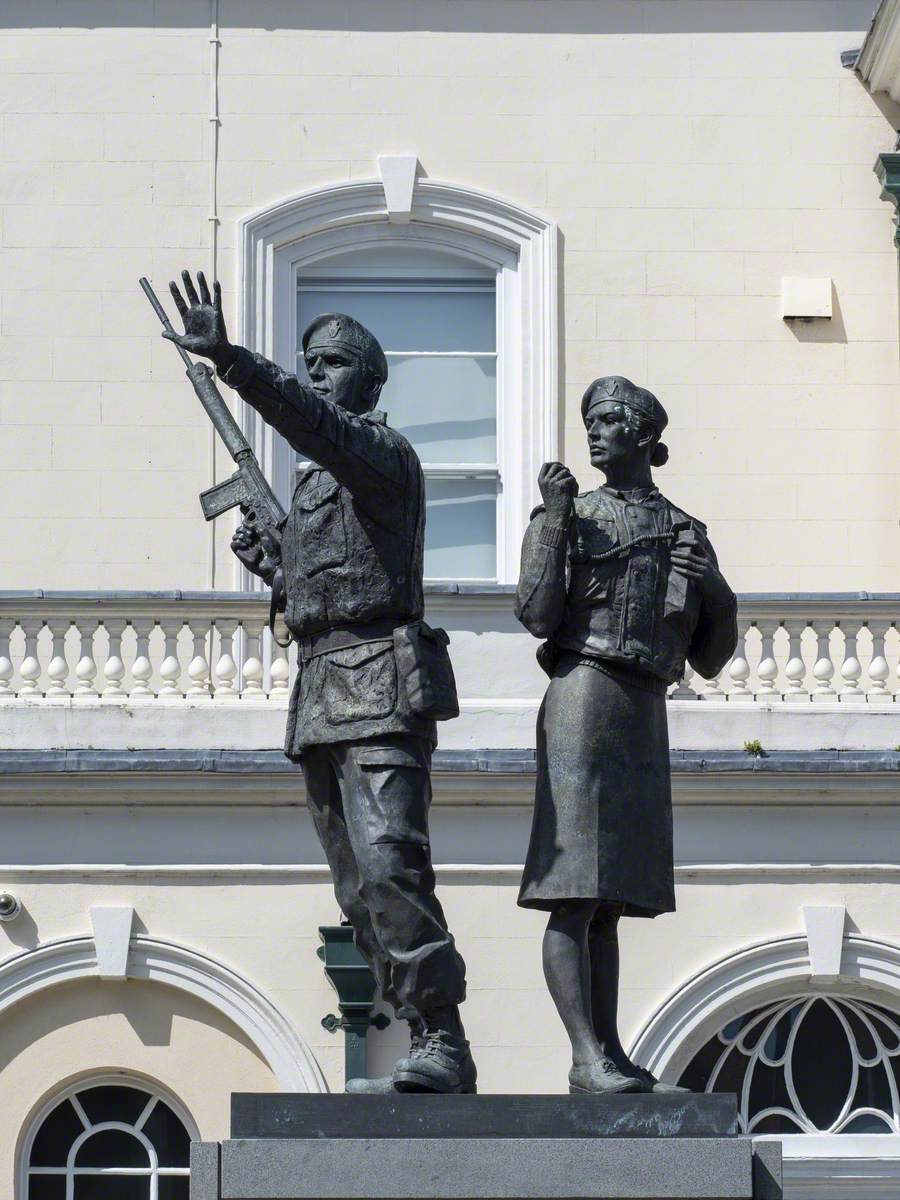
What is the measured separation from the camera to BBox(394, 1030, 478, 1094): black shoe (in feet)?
27.8

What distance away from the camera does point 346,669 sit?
348 inches

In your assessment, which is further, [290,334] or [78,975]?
[290,334]

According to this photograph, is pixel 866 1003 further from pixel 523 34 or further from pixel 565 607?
pixel 565 607

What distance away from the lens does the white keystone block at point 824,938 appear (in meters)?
16.9

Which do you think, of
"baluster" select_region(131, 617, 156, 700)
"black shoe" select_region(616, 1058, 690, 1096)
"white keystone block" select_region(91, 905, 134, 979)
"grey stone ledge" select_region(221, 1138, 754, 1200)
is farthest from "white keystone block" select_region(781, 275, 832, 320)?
"grey stone ledge" select_region(221, 1138, 754, 1200)

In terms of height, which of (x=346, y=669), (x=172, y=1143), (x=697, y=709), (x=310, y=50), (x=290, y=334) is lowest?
(x=172, y=1143)

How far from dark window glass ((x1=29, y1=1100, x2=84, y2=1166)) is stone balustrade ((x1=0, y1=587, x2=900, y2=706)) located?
7.64ft

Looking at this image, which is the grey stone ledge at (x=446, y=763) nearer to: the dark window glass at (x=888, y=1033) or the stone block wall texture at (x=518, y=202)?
the dark window glass at (x=888, y=1033)

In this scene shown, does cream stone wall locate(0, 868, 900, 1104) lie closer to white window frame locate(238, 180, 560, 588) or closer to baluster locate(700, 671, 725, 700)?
baluster locate(700, 671, 725, 700)

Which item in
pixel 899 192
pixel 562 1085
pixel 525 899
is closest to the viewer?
pixel 525 899

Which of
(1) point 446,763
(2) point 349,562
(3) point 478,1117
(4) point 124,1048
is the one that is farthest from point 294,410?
(4) point 124,1048

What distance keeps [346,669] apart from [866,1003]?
9063 millimetres

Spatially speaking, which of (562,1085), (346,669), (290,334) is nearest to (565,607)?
(346,669)

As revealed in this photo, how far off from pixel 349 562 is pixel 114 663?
8454 millimetres
